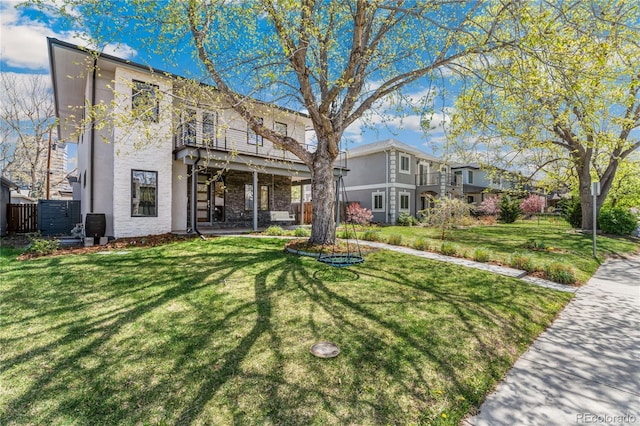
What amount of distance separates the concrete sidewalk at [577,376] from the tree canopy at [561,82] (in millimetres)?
3761

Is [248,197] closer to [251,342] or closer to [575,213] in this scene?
[251,342]

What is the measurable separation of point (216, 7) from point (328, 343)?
720cm

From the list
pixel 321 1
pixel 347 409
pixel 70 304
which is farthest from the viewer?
pixel 321 1

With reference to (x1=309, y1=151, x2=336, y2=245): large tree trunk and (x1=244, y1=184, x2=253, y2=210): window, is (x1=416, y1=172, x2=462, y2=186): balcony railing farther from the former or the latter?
(x1=309, y1=151, x2=336, y2=245): large tree trunk

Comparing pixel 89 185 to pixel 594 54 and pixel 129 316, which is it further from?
pixel 594 54

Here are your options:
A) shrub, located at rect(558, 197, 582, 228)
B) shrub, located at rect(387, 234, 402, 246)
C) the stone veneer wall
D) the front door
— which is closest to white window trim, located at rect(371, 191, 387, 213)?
the stone veneer wall

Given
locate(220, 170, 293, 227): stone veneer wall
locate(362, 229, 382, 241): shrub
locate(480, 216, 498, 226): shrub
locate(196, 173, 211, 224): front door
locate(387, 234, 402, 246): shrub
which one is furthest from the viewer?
locate(480, 216, 498, 226): shrub

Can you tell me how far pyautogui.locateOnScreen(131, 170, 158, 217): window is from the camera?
10.5 m

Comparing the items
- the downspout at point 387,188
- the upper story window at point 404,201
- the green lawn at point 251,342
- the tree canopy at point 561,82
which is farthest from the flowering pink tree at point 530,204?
the green lawn at point 251,342

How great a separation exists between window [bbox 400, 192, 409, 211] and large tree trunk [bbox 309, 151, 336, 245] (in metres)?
15.1

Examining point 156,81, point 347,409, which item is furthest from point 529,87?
point 156,81

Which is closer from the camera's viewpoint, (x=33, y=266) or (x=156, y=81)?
(x=33, y=266)

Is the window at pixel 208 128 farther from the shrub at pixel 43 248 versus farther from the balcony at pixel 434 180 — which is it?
the balcony at pixel 434 180

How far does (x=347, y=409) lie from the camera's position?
2.47 meters
